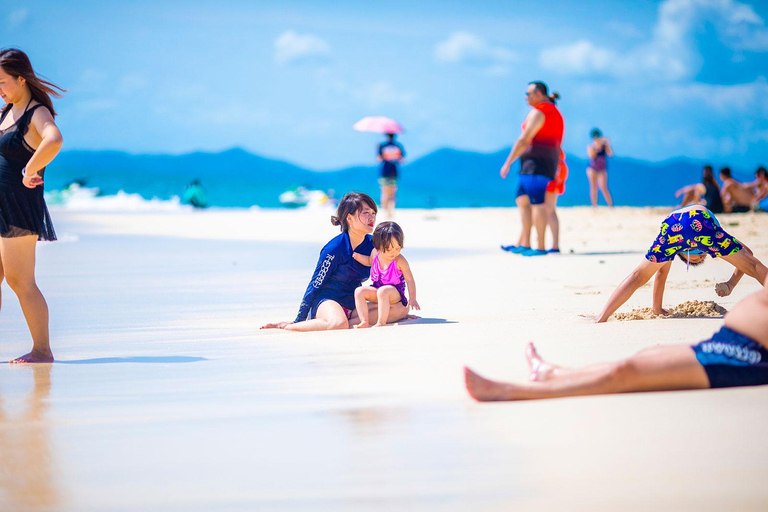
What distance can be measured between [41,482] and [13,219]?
2.11m

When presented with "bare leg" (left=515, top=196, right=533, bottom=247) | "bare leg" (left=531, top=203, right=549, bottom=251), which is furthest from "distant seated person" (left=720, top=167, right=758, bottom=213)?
"bare leg" (left=531, top=203, right=549, bottom=251)

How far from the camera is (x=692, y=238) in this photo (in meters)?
4.81

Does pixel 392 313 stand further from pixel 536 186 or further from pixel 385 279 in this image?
pixel 536 186

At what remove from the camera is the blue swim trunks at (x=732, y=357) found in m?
3.17

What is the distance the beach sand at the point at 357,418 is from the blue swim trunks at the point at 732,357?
82mm

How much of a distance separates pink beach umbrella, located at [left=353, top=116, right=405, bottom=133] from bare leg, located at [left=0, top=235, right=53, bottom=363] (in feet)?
50.6

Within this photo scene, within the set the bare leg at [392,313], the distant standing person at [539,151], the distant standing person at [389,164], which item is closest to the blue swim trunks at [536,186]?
the distant standing person at [539,151]

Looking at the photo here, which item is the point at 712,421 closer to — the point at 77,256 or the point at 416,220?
Result: the point at 77,256

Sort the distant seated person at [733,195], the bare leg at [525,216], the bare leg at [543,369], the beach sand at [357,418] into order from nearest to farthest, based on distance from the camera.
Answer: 1. the beach sand at [357,418]
2. the bare leg at [543,369]
3. the bare leg at [525,216]
4. the distant seated person at [733,195]

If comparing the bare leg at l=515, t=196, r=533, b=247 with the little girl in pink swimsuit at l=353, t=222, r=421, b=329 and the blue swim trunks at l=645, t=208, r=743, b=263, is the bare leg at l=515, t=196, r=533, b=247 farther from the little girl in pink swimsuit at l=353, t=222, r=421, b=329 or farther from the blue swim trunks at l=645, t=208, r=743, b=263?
the blue swim trunks at l=645, t=208, r=743, b=263

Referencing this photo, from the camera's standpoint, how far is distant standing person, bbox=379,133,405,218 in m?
18.3

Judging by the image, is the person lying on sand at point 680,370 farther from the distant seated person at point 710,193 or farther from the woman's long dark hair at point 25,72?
the distant seated person at point 710,193

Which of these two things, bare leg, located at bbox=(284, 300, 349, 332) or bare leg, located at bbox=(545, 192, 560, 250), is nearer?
bare leg, located at bbox=(284, 300, 349, 332)

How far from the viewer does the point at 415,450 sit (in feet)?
9.00
